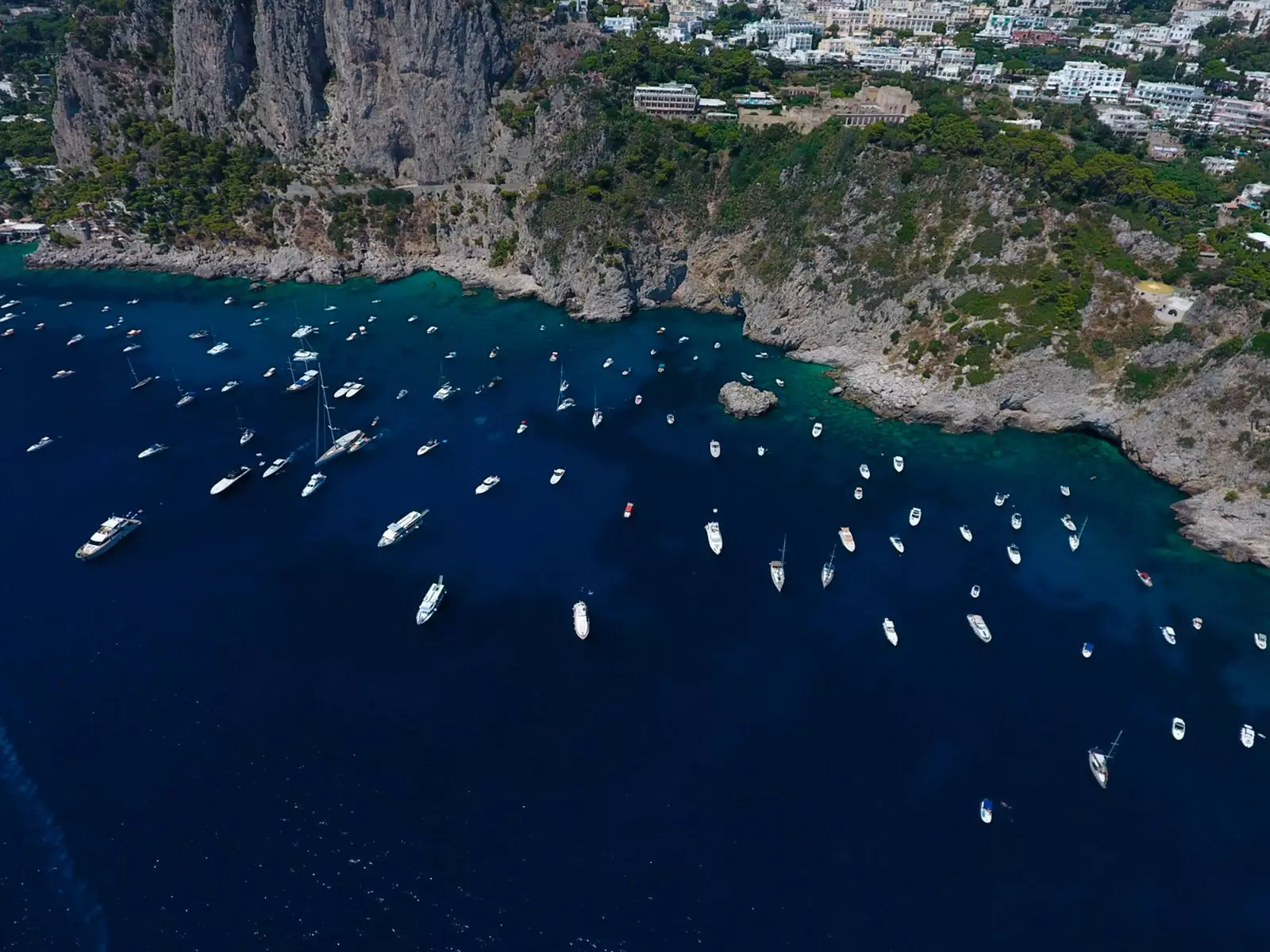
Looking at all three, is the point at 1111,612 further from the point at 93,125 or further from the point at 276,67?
the point at 93,125

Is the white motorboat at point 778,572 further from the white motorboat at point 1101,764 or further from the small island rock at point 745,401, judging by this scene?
the small island rock at point 745,401

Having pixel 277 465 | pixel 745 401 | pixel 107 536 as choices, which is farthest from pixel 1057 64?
pixel 107 536

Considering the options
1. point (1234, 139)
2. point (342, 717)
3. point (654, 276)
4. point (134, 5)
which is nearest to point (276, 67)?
point (134, 5)

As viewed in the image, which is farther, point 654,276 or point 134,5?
point 134,5

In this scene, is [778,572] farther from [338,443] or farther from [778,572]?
[338,443]

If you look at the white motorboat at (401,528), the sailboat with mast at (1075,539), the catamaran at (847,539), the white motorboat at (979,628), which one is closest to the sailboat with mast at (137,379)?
the white motorboat at (401,528)

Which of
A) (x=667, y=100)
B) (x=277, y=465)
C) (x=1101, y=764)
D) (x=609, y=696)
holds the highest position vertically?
(x=667, y=100)
